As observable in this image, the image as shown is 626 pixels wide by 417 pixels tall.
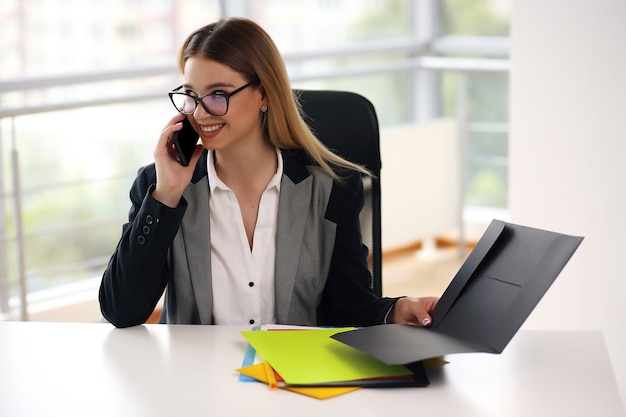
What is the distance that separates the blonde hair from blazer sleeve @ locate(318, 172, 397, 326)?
5 cm

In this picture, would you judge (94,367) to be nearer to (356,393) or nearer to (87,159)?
(356,393)

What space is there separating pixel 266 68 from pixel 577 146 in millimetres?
1339

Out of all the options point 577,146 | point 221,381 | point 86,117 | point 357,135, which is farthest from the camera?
point 86,117

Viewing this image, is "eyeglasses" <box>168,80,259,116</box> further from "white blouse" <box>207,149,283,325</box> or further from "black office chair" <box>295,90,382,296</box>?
"black office chair" <box>295,90,382,296</box>

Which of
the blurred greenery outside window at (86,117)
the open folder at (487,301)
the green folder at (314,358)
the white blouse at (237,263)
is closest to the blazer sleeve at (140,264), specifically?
the white blouse at (237,263)

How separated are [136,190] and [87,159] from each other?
1.85 metres

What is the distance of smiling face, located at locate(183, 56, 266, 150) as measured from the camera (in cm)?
180

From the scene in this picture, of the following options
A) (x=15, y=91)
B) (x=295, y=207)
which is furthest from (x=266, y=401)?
(x=15, y=91)

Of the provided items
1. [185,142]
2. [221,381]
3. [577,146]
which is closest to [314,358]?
[221,381]

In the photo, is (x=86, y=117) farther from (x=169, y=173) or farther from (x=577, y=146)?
(x=169, y=173)

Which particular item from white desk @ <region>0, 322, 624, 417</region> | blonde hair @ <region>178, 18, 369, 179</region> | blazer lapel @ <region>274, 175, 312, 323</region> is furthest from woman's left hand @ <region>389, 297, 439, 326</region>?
blonde hair @ <region>178, 18, 369, 179</region>

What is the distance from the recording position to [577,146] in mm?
2848

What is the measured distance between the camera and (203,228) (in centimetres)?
184

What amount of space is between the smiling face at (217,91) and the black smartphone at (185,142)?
0.05 ft
